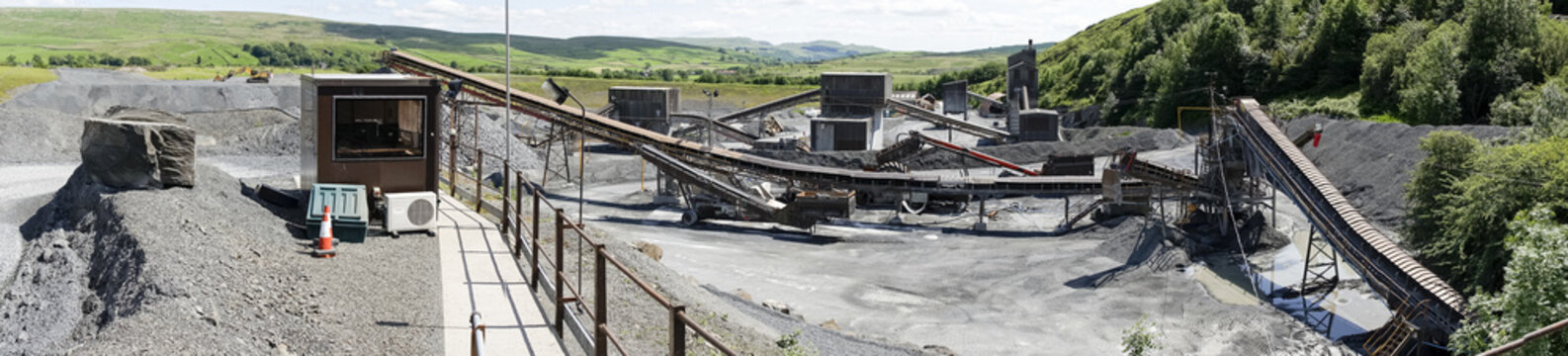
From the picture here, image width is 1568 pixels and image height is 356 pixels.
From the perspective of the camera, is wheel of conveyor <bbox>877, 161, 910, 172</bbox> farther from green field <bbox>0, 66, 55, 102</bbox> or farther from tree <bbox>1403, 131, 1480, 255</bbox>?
green field <bbox>0, 66, 55, 102</bbox>

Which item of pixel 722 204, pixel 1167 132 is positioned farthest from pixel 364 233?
pixel 1167 132

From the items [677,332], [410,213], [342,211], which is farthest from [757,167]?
[677,332]

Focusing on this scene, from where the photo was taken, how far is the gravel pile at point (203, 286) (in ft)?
35.0

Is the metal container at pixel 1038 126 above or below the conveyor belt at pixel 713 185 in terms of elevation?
above

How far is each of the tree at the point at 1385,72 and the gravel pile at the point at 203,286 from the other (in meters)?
55.0

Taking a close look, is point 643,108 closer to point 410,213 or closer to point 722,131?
point 722,131

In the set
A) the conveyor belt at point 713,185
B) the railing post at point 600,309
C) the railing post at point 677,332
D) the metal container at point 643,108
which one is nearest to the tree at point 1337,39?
the metal container at point 643,108

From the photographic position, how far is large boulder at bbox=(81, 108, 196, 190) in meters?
16.4

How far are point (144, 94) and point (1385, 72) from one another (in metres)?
70.6

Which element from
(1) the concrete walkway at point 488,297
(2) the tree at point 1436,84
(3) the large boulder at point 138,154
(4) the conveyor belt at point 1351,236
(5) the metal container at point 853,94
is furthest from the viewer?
(5) the metal container at point 853,94

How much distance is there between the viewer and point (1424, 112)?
50.2 metres

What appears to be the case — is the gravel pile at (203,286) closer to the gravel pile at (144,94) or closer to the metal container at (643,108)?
the gravel pile at (144,94)

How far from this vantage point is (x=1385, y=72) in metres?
58.8

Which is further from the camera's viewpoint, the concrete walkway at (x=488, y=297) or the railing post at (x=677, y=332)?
the concrete walkway at (x=488, y=297)
